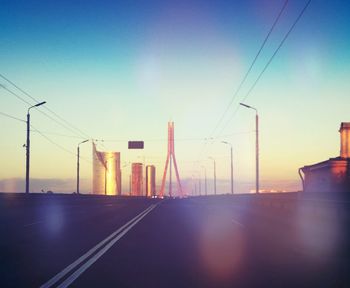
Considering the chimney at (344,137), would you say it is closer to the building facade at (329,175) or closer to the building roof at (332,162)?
the building facade at (329,175)

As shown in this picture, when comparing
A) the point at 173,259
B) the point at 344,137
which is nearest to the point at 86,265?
the point at 173,259

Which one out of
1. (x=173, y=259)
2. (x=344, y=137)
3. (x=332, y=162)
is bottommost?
(x=173, y=259)

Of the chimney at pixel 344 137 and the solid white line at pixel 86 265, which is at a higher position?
the chimney at pixel 344 137

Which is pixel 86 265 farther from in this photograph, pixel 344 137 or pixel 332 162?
pixel 344 137

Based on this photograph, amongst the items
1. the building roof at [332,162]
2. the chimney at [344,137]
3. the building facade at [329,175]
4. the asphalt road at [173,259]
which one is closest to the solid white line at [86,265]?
the asphalt road at [173,259]

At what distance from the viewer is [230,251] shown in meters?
11.8

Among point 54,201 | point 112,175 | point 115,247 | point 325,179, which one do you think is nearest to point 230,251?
point 115,247

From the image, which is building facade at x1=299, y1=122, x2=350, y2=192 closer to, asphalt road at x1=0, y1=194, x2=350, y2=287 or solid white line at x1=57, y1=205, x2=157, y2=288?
asphalt road at x1=0, y1=194, x2=350, y2=287

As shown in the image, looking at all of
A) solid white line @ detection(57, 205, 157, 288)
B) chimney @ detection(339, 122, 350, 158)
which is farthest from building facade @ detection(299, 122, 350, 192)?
solid white line @ detection(57, 205, 157, 288)

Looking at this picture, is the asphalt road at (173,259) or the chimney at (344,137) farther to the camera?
the chimney at (344,137)

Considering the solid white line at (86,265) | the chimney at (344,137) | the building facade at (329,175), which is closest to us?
the solid white line at (86,265)

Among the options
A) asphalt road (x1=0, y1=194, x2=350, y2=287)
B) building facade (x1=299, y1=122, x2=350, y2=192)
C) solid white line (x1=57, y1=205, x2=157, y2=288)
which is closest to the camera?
solid white line (x1=57, y1=205, x2=157, y2=288)

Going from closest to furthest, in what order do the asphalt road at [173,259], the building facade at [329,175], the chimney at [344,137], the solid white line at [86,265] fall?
1. the solid white line at [86,265]
2. the asphalt road at [173,259]
3. the building facade at [329,175]
4. the chimney at [344,137]

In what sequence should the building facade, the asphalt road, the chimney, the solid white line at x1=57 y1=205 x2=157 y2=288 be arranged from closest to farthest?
the solid white line at x1=57 y1=205 x2=157 y2=288 → the asphalt road → the building facade → the chimney
